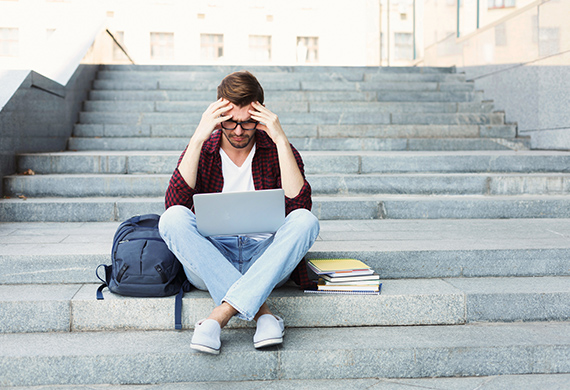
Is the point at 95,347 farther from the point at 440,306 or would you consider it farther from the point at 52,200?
the point at 52,200

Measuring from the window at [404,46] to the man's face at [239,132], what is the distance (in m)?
9.34

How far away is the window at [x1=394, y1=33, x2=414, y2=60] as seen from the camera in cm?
1111

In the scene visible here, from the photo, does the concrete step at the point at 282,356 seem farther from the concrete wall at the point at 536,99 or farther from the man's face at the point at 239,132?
the concrete wall at the point at 536,99

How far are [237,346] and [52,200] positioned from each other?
2537mm

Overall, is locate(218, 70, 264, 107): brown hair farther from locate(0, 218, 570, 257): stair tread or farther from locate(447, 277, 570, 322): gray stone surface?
locate(447, 277, 570, 322): gray stone surface

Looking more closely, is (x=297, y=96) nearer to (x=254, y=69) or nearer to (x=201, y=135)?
(x=254, y=69)

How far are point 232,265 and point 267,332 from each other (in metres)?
0.37

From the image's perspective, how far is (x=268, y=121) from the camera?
2621 millimetres

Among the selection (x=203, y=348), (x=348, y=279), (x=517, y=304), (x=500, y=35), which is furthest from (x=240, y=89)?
(x=500, y=35)

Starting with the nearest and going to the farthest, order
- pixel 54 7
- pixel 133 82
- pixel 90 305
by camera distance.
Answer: pixel 90 305 → pixel 133 82 → pixel 54 7

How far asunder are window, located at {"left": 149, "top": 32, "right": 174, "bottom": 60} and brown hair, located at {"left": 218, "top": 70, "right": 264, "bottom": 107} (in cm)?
2476

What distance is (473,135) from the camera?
6102 millimetres

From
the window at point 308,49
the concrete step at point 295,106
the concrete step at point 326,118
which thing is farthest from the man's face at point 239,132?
the window at point 308,49

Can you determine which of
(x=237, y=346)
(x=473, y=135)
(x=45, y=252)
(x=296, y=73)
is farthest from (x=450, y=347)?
(x=296, y=73)
